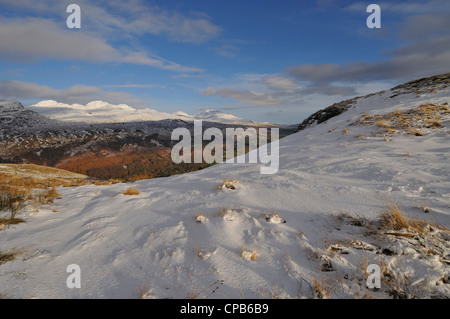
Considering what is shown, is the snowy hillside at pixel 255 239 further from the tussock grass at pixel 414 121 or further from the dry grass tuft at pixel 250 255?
the tussock grass at pixel 414 121

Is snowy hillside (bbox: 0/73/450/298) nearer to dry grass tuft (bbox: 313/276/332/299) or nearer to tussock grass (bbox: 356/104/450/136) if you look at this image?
dry grass tuft (bbox: 313/276/332/299)

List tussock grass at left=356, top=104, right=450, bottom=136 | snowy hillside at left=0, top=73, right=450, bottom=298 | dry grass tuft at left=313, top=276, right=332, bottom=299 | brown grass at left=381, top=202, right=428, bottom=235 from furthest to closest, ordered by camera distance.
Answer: tussock grass at left=356, top=104, right=450, bottom=136, brown grass at left=381, top=202, right=428, bottom=235, snowy hillside at left=0, top=73, right=450, bottom=298, dry grass tuft at left=313, top=276, right=332, bottom=299

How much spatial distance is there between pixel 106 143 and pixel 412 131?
8771cm

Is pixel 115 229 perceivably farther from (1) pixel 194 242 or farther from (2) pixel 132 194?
(2) pixel 132 194

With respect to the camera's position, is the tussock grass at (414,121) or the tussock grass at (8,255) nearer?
the tussock grass at (8,255)

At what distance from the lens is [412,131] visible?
813cm

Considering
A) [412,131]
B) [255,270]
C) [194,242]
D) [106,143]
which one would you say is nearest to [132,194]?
[194,242]

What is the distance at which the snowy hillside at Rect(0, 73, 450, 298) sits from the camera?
7.31 ft

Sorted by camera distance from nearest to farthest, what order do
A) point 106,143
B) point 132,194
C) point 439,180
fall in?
point 439,180
point 132,194
point 106,143

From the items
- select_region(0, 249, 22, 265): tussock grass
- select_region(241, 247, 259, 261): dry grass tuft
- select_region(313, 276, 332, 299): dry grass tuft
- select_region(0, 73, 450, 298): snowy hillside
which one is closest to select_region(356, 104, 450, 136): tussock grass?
select_region(0, 73, 450, 298): snowy hillside

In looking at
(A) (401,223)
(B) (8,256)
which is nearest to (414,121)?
(A) (401,223)

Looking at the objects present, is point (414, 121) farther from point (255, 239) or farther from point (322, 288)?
point (322, 288)

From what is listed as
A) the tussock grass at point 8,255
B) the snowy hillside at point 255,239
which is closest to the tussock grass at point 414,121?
the snowy hillside at point 255,239

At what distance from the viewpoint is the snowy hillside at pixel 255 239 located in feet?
7.31
